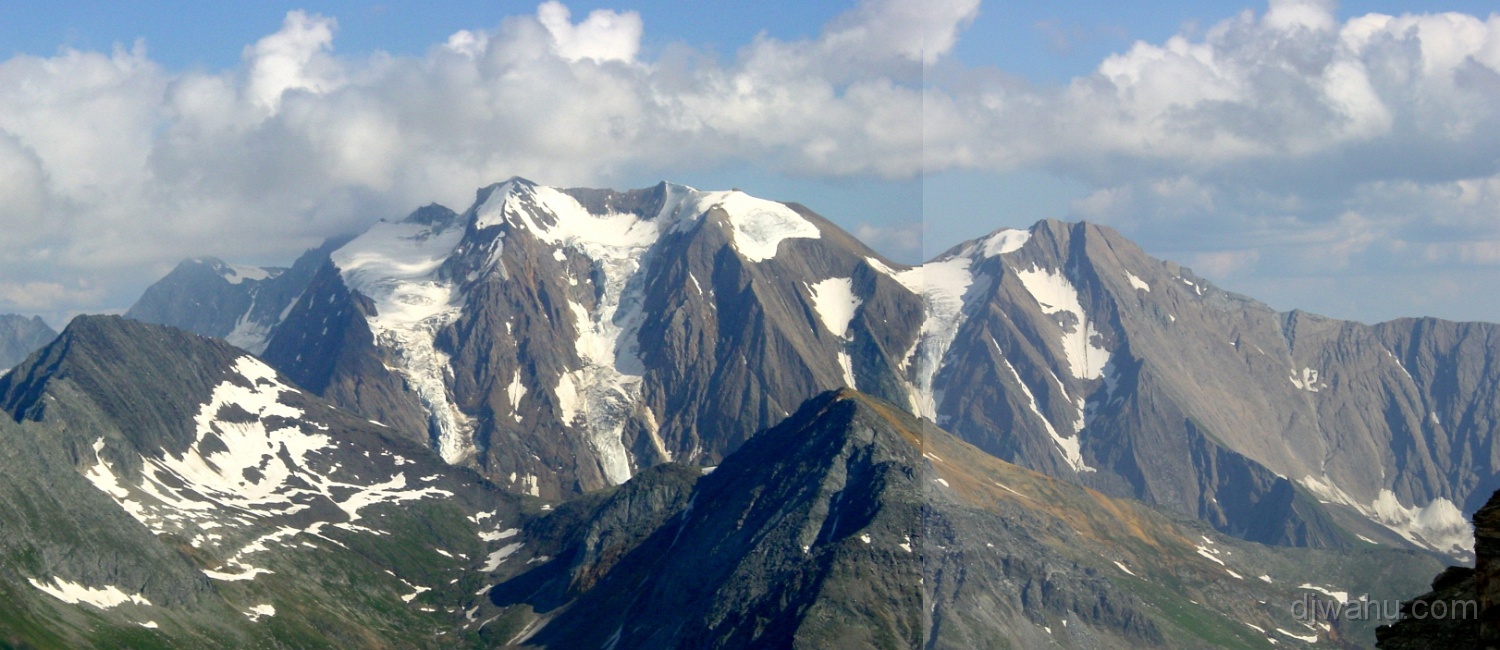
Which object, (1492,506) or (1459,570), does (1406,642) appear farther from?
(1492,506)

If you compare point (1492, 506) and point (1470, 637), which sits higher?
point (1492, 506)

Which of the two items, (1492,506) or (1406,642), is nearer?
(1492,506)

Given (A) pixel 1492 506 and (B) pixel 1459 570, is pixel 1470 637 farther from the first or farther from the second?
(A) pixel 1492 506

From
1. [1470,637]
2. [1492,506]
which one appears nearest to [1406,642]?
[1470,637]

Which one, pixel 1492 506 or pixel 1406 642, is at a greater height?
pixel 1492 506

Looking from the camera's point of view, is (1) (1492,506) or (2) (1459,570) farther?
(2) (1459,570)

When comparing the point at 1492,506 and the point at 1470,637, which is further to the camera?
the point at 1470,637

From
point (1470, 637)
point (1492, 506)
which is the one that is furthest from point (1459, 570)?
point (1492, 506)
